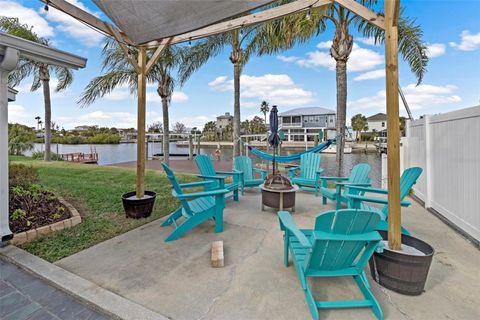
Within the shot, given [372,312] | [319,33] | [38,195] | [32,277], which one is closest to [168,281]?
[32,277]

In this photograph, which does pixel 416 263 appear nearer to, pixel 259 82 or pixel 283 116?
pixel 259 82

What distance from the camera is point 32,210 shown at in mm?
3311

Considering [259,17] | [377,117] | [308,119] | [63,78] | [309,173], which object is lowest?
[309,173]

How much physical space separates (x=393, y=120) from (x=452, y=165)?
6.81ft

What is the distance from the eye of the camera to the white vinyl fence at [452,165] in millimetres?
2664

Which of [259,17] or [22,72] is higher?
[22,72]

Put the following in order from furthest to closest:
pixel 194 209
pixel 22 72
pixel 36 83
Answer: pixel 36 83
pixel 22 72
pixel 194 209

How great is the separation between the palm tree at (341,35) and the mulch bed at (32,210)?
5.90 m

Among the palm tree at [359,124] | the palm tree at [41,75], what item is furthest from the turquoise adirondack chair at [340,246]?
the palm tree at [359,124]

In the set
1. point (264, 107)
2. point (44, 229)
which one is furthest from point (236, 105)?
point (264, 107)

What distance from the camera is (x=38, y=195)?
3742 millimetres

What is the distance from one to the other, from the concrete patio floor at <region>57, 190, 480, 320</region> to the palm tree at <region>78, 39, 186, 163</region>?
6730 mm

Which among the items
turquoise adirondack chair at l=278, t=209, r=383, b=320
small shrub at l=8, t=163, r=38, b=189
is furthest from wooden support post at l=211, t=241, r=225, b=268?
small shrub at l=8, t=163, r=38, b=189

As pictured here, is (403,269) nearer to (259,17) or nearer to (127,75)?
(259,17)
